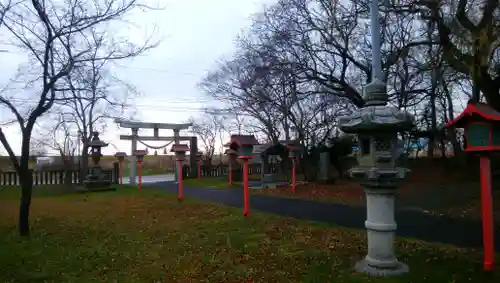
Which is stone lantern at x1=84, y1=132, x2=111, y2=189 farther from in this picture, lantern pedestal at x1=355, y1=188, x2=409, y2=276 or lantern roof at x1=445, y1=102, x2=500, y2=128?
lantern roof at x1=445, y1=102, x2=500, y2=128

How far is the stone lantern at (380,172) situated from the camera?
536 cm

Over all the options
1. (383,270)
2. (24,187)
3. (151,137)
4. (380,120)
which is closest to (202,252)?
(383,270)

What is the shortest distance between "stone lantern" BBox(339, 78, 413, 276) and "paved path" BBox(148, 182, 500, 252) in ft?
7.80

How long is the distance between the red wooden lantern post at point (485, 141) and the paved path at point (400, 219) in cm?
139

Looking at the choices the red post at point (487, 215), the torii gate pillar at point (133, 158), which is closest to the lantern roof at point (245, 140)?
the red post at point (487, 215)

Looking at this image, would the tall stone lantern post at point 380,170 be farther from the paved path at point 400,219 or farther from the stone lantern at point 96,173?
the stone lantern at point 96,173

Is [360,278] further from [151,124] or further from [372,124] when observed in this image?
[151,124]

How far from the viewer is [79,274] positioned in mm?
5957

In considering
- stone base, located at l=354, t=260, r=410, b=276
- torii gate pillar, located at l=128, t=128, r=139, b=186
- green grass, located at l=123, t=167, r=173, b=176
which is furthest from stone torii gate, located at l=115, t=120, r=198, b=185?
stone base, located at l=354, t=260, r=410, b=276

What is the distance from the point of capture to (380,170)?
542 centimetres

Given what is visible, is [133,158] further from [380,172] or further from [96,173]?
[380,172]

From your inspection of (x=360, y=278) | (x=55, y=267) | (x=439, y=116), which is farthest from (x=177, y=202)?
(x=439, y=116)

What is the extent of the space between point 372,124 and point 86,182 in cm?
1790

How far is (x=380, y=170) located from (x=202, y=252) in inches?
135
